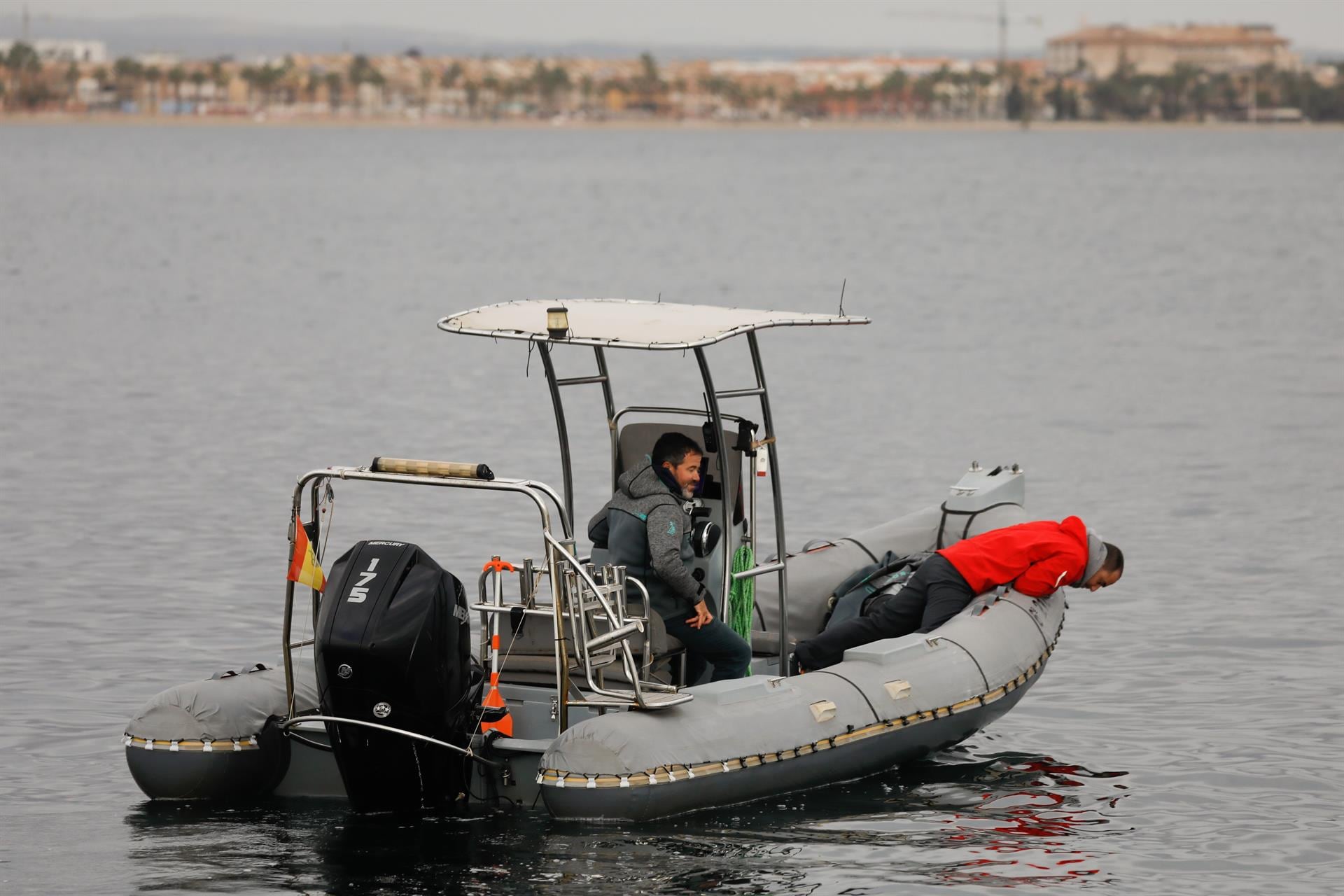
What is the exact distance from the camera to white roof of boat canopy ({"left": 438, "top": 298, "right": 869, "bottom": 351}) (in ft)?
28.9

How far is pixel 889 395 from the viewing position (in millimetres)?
25719

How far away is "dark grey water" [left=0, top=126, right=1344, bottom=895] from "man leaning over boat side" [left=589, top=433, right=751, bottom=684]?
86cm

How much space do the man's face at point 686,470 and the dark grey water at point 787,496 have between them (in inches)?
55.7

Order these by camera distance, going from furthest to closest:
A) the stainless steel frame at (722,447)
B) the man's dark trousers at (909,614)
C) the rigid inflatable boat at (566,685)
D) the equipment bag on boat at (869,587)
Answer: the equipment bag on boat at (869,587) < the man's dark trousers at (909,614) < the stainless steel frame at (722,447) < the rigid inflatable boat at (566,685)

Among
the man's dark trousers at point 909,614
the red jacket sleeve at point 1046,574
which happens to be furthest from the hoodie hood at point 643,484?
the red jacket sleeve at point 1046,574

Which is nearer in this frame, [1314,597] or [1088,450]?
[1314,597]

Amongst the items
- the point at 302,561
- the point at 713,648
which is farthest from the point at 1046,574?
the point at 302,561

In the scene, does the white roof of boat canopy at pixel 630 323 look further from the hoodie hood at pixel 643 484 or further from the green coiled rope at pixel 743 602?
the green coiled rope at pixel 743 602

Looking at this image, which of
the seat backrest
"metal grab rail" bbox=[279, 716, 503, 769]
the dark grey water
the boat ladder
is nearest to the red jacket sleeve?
the dark grey water

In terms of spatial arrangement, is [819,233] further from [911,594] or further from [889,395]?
[911,594]

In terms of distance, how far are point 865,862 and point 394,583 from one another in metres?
2.29

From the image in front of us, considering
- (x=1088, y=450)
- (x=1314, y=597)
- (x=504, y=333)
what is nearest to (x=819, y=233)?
(x=1088, y=450)

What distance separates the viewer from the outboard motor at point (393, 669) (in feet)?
26.5

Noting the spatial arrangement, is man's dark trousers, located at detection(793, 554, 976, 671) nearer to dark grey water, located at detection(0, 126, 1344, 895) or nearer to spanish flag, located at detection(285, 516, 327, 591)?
dark grey water, located at detection(0, 126, 1344, 895)
